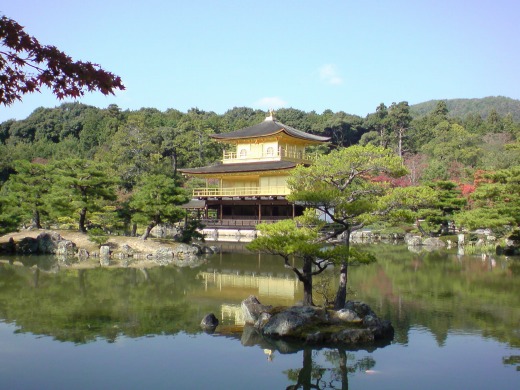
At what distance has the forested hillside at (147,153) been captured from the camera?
73.3ft

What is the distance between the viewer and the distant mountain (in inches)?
4358

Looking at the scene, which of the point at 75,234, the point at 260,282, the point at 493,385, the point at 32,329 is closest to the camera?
the point at 493,385

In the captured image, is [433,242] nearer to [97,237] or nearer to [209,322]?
[97,237]

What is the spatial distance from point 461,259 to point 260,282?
9.55 meters

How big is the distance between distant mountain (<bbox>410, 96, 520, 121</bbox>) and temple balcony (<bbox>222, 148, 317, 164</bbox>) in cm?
8339

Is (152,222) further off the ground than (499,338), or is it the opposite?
(152,222)

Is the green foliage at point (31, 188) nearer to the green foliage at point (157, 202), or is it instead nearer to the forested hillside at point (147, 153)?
the forested hillside at point (147, 153)

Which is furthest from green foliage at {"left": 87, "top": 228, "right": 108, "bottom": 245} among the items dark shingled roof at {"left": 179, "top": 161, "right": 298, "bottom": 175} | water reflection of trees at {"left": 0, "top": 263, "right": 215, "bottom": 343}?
dark shingled roof at {"left": 179, "top": 161, "right": 298, "bottom": 175}

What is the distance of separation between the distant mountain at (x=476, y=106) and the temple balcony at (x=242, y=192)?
8628 centimetres

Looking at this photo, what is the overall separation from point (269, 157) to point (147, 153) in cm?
1439

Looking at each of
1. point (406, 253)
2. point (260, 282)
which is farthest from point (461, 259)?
point (260, 282)

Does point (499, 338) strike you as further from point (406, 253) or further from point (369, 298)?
point (406, 253)

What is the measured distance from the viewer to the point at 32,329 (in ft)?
32.3

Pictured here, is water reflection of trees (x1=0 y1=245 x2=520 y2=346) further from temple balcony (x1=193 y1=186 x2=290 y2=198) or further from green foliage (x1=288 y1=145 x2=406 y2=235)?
temple balcony (x1=193 y1=186 x2=290 y2=198)
